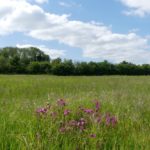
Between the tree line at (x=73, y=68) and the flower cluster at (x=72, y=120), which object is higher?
the tree line at (x=73, y=68)

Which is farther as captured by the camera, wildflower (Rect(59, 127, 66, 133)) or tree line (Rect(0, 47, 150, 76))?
tree line (Rect(0, 47, 150, 76))

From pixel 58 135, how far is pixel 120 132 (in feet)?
3.39

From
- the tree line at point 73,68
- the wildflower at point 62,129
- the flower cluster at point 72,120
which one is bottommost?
the wildflower at point 62,129

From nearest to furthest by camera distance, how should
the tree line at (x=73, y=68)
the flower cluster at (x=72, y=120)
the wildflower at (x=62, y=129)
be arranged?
the wildflower at (x=62, y=129)
the flower cluster at (x=72, y=120)
the tree line at (x=73, y=68)

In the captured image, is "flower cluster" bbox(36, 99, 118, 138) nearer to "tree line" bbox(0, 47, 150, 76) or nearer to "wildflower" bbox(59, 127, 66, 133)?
"wildflower" bbox(59, 127, 66, 133)

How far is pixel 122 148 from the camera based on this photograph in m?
3.63

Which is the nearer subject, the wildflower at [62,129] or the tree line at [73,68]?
the wildflower at [62,129]

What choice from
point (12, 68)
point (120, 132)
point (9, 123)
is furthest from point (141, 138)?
point (12, 68)

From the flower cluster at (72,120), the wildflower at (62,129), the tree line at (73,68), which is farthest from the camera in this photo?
the tree line at (73,68)

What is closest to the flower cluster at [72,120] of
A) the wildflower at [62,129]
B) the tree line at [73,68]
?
the wildflower at [62,129]

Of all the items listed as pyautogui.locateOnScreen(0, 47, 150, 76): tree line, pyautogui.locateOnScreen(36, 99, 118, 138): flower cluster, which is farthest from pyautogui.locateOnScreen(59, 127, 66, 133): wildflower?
pyautogui.locateOnScreen(0, 47, 150, 76): tree line

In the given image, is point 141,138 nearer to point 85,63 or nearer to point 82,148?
point 82,148

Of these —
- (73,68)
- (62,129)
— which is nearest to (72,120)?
(62,129)

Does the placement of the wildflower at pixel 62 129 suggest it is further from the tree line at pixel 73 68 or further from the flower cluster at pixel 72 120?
the tree line at pixel 73 68
